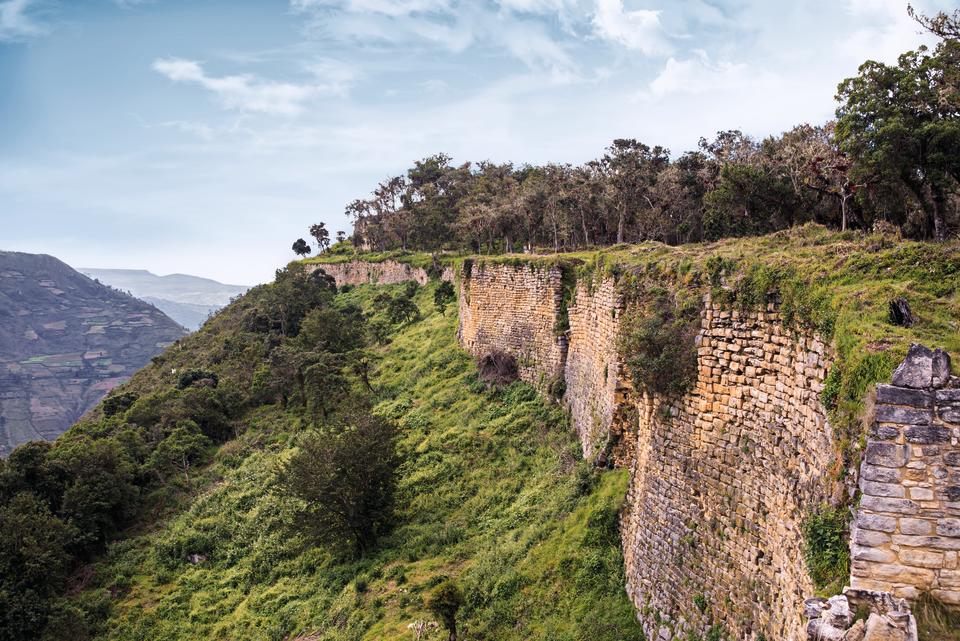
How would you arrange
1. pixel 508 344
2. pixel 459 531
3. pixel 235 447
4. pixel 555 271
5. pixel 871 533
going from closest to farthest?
1. pixel 871 533
2. pixel 459 531
3. pixel 555 271
4. pixel 508 344
5. pixel 235 447

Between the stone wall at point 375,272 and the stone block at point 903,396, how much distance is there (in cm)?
3864

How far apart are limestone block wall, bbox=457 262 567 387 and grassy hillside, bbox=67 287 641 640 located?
4.00 feet

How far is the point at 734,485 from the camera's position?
7238mm

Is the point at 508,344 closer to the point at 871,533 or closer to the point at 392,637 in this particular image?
the point at 392,637

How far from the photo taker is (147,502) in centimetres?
2716

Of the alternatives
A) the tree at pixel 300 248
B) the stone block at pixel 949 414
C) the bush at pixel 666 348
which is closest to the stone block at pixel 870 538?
the stone block at pixel 949 414

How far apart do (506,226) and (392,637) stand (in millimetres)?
39704

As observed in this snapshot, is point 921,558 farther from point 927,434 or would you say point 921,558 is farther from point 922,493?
point 927,434

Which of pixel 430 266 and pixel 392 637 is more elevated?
pixel 430 266

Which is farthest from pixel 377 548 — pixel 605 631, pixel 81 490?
pixel 81 490

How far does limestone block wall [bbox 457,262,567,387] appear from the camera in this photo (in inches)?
757

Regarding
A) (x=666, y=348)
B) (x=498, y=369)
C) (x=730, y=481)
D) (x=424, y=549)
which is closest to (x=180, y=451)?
(x=498, y=369)

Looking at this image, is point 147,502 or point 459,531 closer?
point 459,531

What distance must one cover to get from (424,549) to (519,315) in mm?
9587
